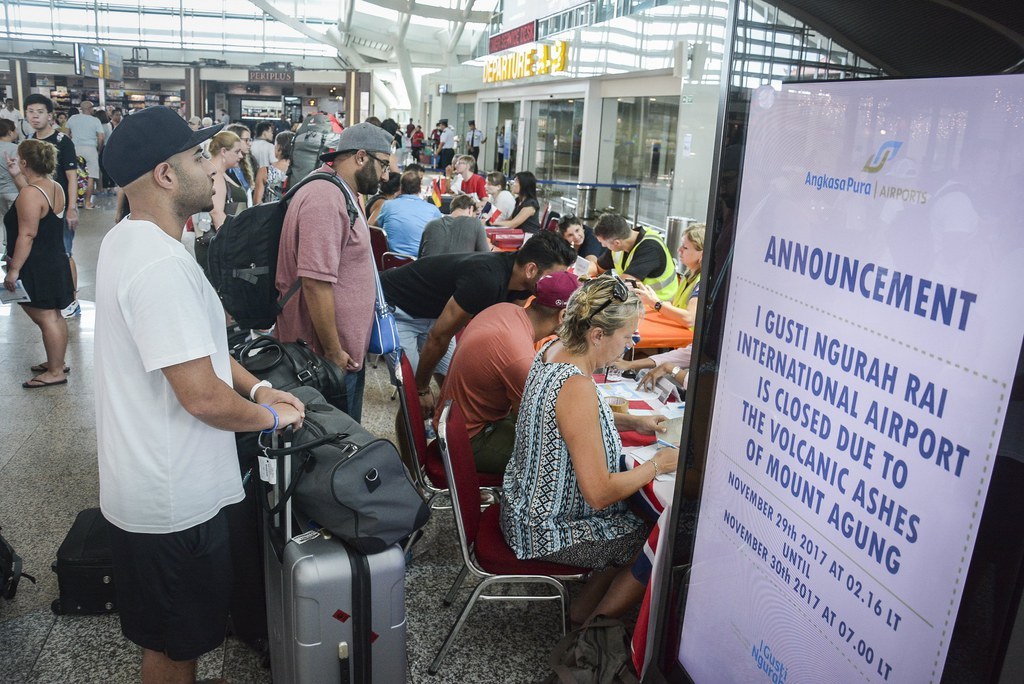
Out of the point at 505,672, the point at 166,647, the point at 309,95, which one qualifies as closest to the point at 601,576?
the point at 505,672

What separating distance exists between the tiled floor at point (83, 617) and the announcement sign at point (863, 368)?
1018 millimetres

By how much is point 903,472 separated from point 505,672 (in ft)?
5.31

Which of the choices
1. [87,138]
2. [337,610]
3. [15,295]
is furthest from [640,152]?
[337,610]

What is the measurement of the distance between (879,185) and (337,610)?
154cm

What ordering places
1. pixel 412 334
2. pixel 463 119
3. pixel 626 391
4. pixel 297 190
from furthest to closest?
pixel 463 119, pixel 412 334, pixel 626 391, pixel 297 190

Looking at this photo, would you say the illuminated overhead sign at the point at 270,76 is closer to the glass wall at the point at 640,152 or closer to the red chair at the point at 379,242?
the glass wall at the point at 640,152

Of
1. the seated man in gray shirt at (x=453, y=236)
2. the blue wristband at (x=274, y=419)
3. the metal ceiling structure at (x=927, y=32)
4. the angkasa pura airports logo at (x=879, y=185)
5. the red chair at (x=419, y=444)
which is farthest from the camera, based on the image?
the seated man in gray shirt at (x=453, y=236)

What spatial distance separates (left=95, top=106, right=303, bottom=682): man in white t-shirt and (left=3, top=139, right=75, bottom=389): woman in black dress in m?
3.23

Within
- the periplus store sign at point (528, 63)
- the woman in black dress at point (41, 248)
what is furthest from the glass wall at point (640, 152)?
the woman in black dress at point (41, 248)

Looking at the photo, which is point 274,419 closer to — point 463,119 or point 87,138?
point 87,138

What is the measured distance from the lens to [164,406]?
1.77 m

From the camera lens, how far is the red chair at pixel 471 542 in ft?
7.88

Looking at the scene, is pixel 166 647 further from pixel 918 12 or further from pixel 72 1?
pixel 72 1

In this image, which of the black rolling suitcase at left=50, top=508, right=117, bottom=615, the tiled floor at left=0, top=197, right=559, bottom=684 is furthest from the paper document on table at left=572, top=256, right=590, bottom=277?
the black rolling suitcase at left=50, top=508, right=117, bottom=615
